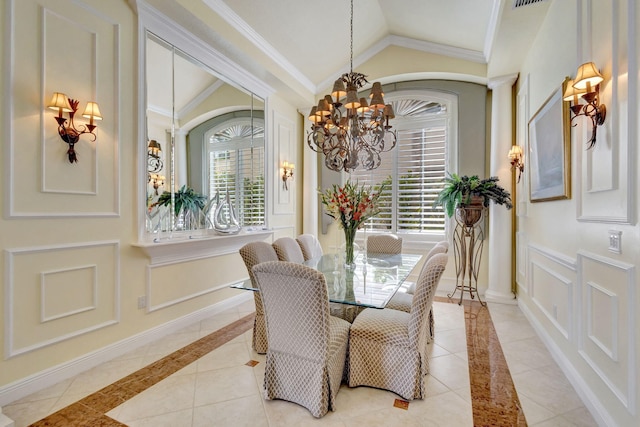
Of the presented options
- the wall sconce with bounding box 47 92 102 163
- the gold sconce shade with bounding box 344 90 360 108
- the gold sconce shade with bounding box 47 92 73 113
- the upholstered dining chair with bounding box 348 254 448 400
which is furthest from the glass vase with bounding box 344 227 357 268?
the gold sconce shade with bounding box 47 92 73 113

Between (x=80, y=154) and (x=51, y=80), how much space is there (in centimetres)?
54

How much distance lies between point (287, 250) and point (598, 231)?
2349 mm

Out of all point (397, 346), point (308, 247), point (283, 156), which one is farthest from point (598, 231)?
point (283, 156)

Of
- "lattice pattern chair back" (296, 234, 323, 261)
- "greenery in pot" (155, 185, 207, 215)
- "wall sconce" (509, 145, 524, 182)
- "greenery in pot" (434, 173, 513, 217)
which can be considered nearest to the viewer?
"greenery in pot" (155, 185, 207, 215)

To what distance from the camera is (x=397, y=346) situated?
6.63 ft

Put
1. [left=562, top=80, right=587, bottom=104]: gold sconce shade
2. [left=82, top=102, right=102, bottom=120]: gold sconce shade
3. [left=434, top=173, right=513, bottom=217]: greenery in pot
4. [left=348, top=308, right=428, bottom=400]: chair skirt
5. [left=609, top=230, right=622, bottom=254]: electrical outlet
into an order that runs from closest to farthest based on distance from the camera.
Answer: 1. [left=609, top=230, right=622, bottom=254]: electrical outlet
2. [left=562, top=80, right=587, bottom=104]: gold sconce shade
3. [left=348, top=308, right=428, bottom=400]: chair skirt
4. [left=82, top=102, right=102, bottom=120]: gold sconce shade
5. [left=434, top=173, right=513, bottom=217]: greenery in pot

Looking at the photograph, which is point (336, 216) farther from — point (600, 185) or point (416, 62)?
point (416, 62)

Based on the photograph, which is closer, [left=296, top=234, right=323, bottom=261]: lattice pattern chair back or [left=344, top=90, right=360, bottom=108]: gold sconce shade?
[left=344, top=90, right=360, bottom=108]: gold sconce shade

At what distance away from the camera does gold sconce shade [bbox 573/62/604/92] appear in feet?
5.87

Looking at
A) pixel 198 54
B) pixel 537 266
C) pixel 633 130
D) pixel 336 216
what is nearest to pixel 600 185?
pixel 633 130

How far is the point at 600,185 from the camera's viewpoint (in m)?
1.87

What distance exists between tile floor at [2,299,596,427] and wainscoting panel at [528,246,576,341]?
36cm

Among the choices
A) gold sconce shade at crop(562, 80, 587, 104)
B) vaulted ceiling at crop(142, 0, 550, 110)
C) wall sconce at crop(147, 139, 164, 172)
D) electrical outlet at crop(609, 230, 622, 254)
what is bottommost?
electrical outlet at crop(609, 230, 622, 254)

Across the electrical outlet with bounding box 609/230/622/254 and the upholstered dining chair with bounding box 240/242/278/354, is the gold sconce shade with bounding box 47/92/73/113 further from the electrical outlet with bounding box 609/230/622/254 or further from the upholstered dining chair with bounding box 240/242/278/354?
the electrical outlet with bounding box 609/230/622/254
